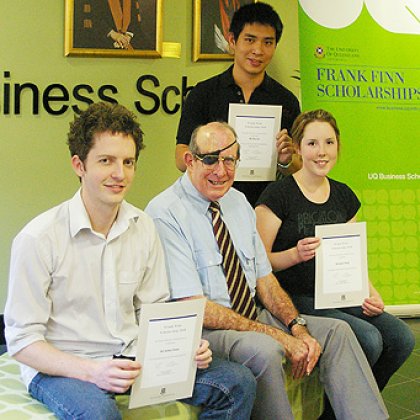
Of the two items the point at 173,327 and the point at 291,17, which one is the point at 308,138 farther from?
the point at 291,17

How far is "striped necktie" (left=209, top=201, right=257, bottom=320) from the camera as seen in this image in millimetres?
2430

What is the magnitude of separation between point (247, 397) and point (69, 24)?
9.23 feet

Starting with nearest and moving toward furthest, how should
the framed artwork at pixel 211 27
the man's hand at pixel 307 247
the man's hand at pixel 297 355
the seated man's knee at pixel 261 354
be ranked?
1. the seated man's knee at pixel 261 354
2. the man's hand at pixel 297 355
3. the man's hand at pixel 307 247
4. the framed artwork at pixel 211 27

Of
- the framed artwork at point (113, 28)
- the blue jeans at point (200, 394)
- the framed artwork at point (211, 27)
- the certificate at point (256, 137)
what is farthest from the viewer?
the framed artwork at point (211, 27)

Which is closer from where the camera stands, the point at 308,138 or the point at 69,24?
the point at 308,138

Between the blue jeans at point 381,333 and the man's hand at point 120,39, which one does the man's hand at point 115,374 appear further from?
the man's hand at point 120,39

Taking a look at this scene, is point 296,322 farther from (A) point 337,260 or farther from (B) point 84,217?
(B) point 84,217

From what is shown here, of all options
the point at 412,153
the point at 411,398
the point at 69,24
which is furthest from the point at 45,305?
the point at 412,153

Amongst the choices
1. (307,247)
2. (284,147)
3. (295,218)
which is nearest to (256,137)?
(284,147)

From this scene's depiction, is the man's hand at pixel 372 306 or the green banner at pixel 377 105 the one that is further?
the green banner at pixel 377 105

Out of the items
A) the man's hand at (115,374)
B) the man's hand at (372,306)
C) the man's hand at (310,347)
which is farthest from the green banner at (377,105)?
the man's hand at (115,374)

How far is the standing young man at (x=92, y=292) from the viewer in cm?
183

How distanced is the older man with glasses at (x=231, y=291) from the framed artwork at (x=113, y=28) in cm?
192

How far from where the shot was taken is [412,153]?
4.41 meters
